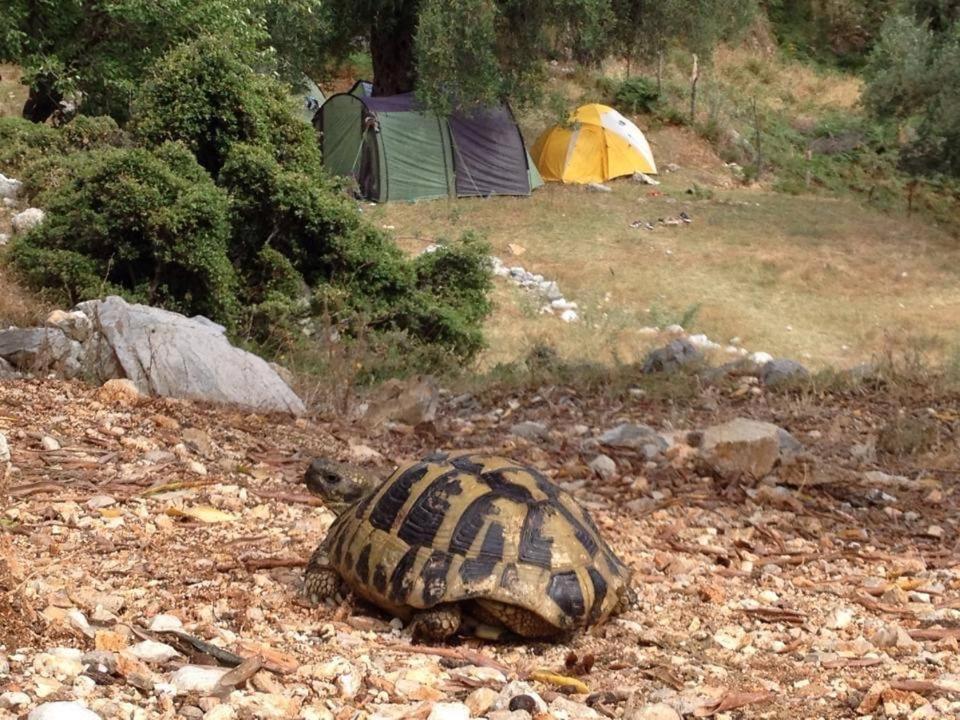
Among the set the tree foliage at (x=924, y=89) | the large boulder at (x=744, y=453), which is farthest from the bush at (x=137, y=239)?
the tree foliage at (x=924, y=89)

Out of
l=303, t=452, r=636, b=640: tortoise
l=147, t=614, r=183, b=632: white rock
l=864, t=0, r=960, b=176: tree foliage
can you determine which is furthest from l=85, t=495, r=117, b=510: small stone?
l=864, t=0, r=960, b=176: tree foliage

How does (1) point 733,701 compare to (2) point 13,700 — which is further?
(1) point 733,701

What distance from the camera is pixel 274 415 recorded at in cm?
661

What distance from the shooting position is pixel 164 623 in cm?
315

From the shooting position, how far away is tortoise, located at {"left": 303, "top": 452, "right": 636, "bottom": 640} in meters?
3.45

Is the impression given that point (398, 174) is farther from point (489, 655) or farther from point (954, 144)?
point (489, 655)

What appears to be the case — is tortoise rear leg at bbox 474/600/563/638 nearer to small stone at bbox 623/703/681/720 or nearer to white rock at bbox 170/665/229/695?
small stone at bbox 623/703/681/720

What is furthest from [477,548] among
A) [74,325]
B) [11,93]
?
[11,93]

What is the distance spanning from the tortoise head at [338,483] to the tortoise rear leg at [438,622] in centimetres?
87

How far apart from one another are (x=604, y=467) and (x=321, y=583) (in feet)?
9.00

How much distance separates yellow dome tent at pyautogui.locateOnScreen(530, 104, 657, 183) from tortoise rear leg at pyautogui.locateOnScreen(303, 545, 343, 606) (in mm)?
20703

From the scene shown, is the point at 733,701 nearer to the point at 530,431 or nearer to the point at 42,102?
the point at 530,431

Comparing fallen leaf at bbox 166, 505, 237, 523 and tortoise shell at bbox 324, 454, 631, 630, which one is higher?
tortoise shell at bbox 324, 454, 631, 630

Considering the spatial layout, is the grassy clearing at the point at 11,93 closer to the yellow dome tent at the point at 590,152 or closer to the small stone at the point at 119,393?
the yellow dome tent at the point at 590,152
